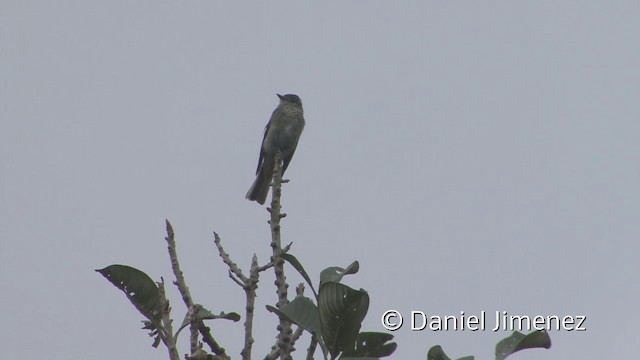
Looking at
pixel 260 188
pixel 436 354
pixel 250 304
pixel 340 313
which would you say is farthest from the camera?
pixel 260 188

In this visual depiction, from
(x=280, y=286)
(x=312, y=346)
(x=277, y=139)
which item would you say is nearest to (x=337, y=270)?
(x=280, y=286)

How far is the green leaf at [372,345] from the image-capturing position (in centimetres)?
295

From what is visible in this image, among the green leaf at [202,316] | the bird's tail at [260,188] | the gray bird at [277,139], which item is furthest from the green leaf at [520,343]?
the gray bird at [277,139]

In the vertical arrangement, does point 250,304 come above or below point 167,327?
above

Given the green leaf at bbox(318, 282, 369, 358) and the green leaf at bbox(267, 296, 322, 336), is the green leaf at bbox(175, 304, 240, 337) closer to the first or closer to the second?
the green leaf at bbox(267, 296, 322, 336)

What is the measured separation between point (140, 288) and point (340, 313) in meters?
0.76

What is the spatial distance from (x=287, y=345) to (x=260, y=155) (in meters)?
8.88

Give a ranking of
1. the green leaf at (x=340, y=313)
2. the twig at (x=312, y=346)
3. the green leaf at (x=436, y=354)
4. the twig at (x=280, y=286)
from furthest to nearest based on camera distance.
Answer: the twig at (x=280, y=286), the twig at (x=312, y=346), the green leaf at (x=340, y=313), the green leaf at (x=436, y=354)

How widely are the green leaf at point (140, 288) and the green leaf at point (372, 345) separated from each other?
74 cm

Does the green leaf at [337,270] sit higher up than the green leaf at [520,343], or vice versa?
the green leaf at [337,270]

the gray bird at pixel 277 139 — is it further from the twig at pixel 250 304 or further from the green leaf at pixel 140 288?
the green leaf at pixel 140 288

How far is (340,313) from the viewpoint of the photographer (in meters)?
2.87

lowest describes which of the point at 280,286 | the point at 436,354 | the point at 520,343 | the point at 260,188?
the point at 436,354

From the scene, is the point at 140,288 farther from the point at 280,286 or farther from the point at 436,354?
the point at 436,354
